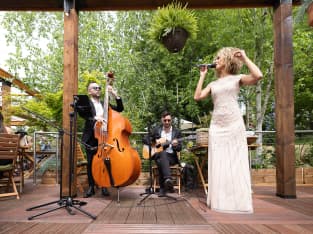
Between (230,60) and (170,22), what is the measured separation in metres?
0.97

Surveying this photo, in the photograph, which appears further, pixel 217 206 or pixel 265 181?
pixel 265 181

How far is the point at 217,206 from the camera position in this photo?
3.12 meters

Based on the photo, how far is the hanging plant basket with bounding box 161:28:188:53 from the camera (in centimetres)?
370

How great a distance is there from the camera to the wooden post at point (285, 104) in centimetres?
402

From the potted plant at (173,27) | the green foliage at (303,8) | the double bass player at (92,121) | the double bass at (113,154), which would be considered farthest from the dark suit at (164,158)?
the green foliage at (303,8)

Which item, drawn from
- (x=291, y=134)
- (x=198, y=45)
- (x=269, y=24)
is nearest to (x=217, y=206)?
(x=291, y=134)

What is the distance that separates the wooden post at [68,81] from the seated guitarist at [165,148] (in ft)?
3.79

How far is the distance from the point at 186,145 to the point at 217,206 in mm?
2885

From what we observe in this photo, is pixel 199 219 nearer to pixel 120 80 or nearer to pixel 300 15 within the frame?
pixel 300 15

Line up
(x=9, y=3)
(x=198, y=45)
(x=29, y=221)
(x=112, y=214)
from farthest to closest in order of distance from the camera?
1. (x=198, y=45)
2. (x=9, y=3)
3. (x=112, y=214)
4. (x=29, y=221)

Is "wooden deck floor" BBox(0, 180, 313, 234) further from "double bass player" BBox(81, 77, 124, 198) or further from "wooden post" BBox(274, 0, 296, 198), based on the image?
"double bass player" BBox(81, 77, 124, 198)

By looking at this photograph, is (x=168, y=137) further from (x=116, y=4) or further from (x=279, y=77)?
(x=116, y=4)

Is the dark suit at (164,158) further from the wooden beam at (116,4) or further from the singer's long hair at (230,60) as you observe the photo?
the wooden beam at (116,4)

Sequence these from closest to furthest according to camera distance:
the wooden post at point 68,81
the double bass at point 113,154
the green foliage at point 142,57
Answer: the double bass at point 113,154 → the wooden post at point 68,81 → the green foliage at point 142,57
